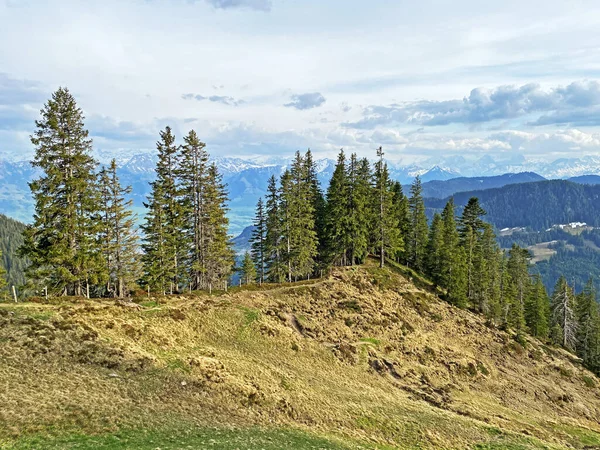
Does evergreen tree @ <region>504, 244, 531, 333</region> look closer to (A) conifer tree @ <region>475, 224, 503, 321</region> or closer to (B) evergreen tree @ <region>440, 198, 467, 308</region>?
(A) conifer tree @ <region>475, 224, 503, 321</region>

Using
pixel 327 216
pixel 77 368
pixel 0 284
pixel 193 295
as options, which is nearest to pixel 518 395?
pixel 327 216

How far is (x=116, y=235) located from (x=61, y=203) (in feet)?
23.8

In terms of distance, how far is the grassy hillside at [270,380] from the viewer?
17406 millimetres

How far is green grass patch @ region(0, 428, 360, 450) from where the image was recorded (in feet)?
47.1

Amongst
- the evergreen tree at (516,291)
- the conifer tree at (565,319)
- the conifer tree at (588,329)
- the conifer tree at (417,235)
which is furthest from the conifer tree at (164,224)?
the conifer tree at (588,329)

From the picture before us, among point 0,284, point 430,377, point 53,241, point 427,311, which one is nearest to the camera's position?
point 53,241

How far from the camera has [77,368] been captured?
20797 millimetres

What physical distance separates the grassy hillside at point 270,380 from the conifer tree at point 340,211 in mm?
8783

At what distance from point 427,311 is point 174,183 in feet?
121

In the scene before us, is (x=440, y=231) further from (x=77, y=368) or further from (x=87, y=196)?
(x=77, y=368)

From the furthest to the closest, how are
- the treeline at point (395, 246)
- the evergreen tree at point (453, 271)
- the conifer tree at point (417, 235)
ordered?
1. the conifer tree at point (417, 235)
2. the evergreen tree at point (453, 271)
3. the treeline at point (395, 246)

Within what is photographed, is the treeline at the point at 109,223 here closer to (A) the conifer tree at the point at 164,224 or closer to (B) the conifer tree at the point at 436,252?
(A) the conifer tree at the point at 164,224

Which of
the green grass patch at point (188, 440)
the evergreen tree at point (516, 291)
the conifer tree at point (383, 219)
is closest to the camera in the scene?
the green grass patch at point (188, 440)

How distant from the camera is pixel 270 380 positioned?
25.9 m
